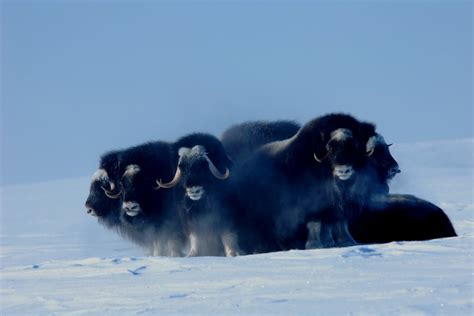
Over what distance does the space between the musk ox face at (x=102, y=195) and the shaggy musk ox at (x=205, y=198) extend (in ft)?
2.68

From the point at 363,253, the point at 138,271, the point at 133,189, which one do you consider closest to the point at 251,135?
the point at 133,189

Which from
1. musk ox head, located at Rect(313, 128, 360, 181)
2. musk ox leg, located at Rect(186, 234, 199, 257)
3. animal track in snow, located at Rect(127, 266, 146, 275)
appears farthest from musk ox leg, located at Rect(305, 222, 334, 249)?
Answer: animal track in snow, located at Rect(127, 266, 146, 275)

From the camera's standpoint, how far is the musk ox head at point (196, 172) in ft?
24.9

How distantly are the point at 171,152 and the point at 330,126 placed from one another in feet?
4.58

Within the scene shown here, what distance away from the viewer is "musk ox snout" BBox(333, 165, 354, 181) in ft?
24.5

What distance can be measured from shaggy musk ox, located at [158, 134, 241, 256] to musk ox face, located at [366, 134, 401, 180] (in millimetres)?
1208

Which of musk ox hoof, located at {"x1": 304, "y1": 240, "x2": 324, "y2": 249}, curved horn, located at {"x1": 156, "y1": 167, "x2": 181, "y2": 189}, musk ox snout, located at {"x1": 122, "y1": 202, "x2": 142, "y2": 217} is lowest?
musk ox hoof, located at {"x1": 304, "y1": 240, "x2": 324, "y2": 249}

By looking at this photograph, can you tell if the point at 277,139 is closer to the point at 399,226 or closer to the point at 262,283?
the point at 399,226

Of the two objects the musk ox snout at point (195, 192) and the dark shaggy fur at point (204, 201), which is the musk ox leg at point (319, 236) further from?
the musk ox snout at point (195, 192)

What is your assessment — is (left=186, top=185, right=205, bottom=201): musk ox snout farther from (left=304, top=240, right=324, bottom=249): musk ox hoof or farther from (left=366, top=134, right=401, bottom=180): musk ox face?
(left=366, top=134, right=401, bottom=180): musk ox face

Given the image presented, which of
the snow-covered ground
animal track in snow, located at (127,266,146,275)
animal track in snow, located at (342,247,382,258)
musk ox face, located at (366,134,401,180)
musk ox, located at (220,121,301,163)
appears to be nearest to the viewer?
the snow-covered ground

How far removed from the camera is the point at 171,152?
8078mm

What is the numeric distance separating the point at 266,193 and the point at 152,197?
100 centimetres

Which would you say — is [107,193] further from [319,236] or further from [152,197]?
[319,236]
